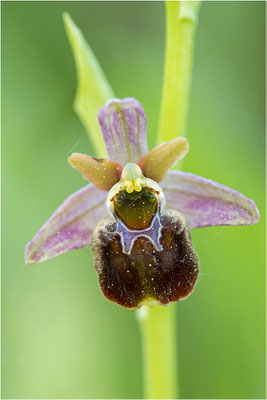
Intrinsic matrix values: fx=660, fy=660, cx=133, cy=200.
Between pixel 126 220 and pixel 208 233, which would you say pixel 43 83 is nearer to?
pixel 208 233

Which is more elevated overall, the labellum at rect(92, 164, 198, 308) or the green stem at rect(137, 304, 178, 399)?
the labellum at rect(92, 164, 198, 308)

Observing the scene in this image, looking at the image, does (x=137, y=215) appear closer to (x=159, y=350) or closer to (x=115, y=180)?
(x=115, y=180)

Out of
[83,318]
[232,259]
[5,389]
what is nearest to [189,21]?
[232,259]

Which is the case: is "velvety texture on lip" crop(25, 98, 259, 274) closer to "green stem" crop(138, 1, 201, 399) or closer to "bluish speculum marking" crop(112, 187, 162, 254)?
"bluish speculum marking" crop(112, 187, 162, 254)

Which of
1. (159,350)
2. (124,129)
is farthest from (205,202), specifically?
(159,350)

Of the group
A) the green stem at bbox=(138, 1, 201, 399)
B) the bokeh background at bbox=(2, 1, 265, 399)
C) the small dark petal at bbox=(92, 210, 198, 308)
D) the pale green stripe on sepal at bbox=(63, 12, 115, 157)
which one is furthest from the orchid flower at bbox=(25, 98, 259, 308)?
the bokeh background at bbox=(2, 1, 265, 399)
